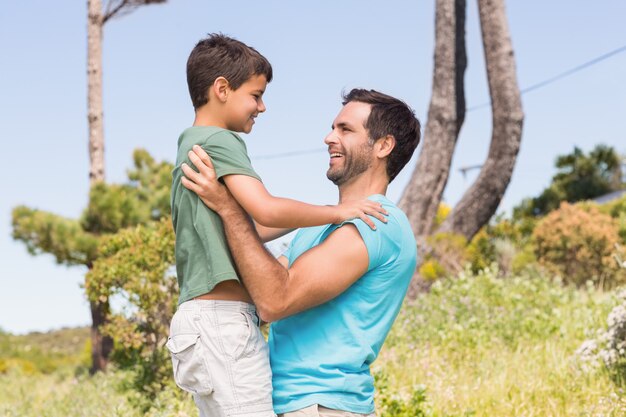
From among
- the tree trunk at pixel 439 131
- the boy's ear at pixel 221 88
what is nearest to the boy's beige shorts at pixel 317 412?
the boy's ear at pixel 221 88

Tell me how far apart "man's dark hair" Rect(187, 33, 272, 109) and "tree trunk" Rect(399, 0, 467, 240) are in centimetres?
1017

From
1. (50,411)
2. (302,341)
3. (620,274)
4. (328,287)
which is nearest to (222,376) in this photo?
(302,341)

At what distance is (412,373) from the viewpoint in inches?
262

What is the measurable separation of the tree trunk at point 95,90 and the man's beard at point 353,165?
10167mm

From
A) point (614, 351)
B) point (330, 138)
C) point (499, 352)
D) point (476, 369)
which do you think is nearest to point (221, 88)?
point (330, 138)

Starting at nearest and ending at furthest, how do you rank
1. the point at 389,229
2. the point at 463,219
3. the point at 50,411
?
the point at 389,229 < the point at 50,411 < the point at 463,219

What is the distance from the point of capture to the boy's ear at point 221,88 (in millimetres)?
2770

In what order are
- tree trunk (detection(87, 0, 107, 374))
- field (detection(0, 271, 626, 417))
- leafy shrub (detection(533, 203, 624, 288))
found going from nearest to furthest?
field (detection(0, 271, 626, 417)) < tree trunk (detection(87, 0, 107, 374)) < leafy shrub (detection(533, 203, 624, 288))

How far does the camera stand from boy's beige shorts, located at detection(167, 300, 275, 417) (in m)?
2.47

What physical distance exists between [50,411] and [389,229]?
559 cm

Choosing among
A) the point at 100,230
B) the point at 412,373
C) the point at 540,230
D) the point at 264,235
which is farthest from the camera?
the point at 540,230

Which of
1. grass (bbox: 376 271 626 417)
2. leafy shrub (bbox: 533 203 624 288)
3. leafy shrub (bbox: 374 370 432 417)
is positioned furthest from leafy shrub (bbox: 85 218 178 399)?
leafy shrub (bbox: 533 203 624 288)

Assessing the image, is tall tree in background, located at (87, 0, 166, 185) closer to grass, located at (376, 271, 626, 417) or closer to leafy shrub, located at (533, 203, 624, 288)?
grass, located at (376, 271, 626, 417)

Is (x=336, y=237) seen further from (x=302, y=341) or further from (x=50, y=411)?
(x=50, y=411)
